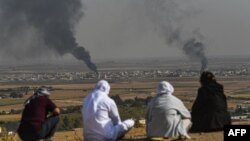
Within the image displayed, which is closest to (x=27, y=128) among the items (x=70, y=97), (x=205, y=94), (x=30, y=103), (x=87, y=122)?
(x=30, y=103)

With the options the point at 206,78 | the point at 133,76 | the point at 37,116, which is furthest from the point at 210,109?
the point at 133,76

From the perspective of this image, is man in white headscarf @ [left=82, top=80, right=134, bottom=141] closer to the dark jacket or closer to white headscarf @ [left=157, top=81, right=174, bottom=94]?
white headscarf @ [left=157, top=81, right=174, bottom=94]

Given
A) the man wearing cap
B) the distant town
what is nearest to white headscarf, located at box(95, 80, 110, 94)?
the man wearing cap

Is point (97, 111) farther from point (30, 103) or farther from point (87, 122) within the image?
point (30, 103)

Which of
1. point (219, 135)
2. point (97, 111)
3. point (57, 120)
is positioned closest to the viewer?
point (97, 111)

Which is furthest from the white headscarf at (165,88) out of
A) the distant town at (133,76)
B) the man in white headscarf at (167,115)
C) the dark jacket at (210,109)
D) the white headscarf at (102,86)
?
the distant town at (133,76)

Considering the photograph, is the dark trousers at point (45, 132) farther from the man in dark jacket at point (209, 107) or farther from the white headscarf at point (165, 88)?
the man in dark jacket at point (209, 107)
